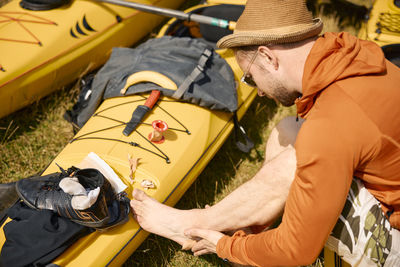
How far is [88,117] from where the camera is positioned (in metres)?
2.78

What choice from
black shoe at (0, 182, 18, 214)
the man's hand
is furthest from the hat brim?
black shoe at (0, 182, 18, 214)

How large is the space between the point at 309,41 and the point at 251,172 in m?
1.43

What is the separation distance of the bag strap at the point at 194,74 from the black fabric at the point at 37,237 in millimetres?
1102

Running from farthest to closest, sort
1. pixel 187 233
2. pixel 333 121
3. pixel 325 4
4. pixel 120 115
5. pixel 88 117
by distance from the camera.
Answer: pixel 325 4
pixel 88 117
pixel 120 115
pixel 187 233
pixel 333 121

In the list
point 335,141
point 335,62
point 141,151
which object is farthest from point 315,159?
point 141,151

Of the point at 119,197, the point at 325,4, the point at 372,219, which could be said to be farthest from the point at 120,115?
the point at 325,4

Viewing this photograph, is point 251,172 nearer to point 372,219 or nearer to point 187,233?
point 187,233

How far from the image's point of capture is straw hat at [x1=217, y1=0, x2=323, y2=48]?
1565 mm

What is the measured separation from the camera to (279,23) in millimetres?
1580

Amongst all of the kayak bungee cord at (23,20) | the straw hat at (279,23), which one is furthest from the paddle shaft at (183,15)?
the straw hat at (279,23)

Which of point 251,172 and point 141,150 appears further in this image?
point 251,172

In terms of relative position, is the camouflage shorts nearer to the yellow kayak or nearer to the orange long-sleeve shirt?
the orange long-sleeve shirt

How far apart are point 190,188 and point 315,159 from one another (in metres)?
1.46

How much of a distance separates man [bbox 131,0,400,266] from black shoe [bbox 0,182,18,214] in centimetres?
83
